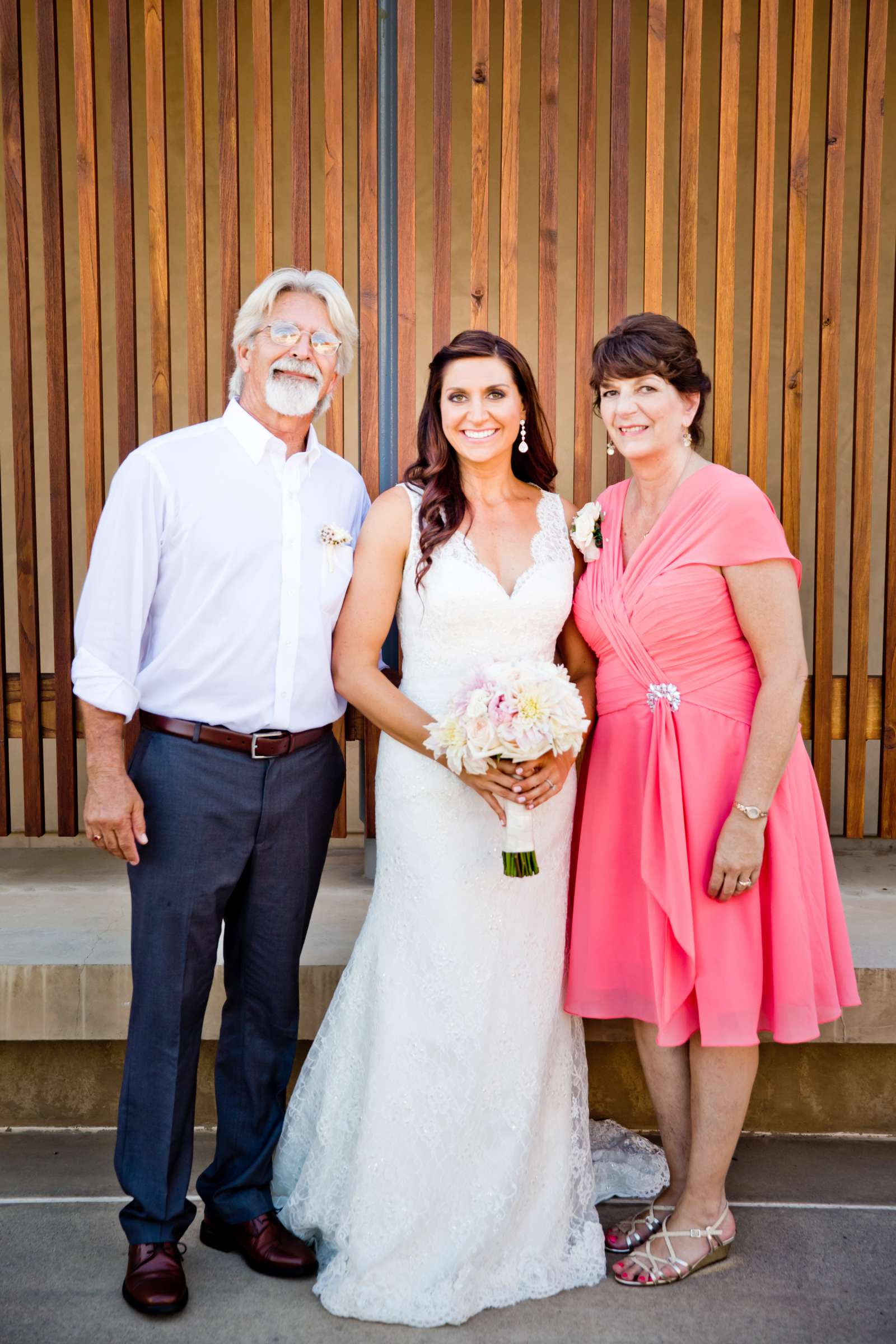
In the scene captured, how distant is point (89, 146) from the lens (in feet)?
12.1

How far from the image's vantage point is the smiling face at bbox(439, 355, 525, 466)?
8.78 feet

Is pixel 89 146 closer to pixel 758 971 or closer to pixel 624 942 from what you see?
pixel 624 942

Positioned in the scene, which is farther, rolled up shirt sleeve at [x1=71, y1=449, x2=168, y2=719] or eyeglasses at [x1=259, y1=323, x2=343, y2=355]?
eyeglasses at [x1=259, y1=323, x2=343, y2=355]

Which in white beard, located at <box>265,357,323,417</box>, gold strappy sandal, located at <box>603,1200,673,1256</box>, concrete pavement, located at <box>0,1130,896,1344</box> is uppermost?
white beard, located at <box>265,357,323,417</box>

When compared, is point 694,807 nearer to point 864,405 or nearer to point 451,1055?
point 451,1055

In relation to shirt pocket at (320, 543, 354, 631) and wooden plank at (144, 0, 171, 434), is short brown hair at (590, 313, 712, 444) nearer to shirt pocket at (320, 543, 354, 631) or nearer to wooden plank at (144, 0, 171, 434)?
shirt pocket at (320, 543, 354, 631)

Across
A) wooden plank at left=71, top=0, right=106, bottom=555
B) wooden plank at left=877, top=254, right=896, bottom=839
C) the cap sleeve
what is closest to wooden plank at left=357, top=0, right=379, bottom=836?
wooden plank at left=71, top=0, right=106, bottom=555

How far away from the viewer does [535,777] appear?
7.91 feet

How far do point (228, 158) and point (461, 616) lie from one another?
1.98 metres

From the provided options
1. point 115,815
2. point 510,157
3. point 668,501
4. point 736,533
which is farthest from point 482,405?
point 510,157

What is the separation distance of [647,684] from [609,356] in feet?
2.51

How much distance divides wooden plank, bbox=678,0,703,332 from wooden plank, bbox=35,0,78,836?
2.02 metres

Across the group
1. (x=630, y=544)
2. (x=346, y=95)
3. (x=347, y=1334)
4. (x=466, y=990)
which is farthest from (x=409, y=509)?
(x=346, y=95)

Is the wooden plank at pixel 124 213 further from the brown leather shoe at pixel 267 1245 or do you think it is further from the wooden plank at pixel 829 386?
the brown leather shoe at pixel 267 1245
